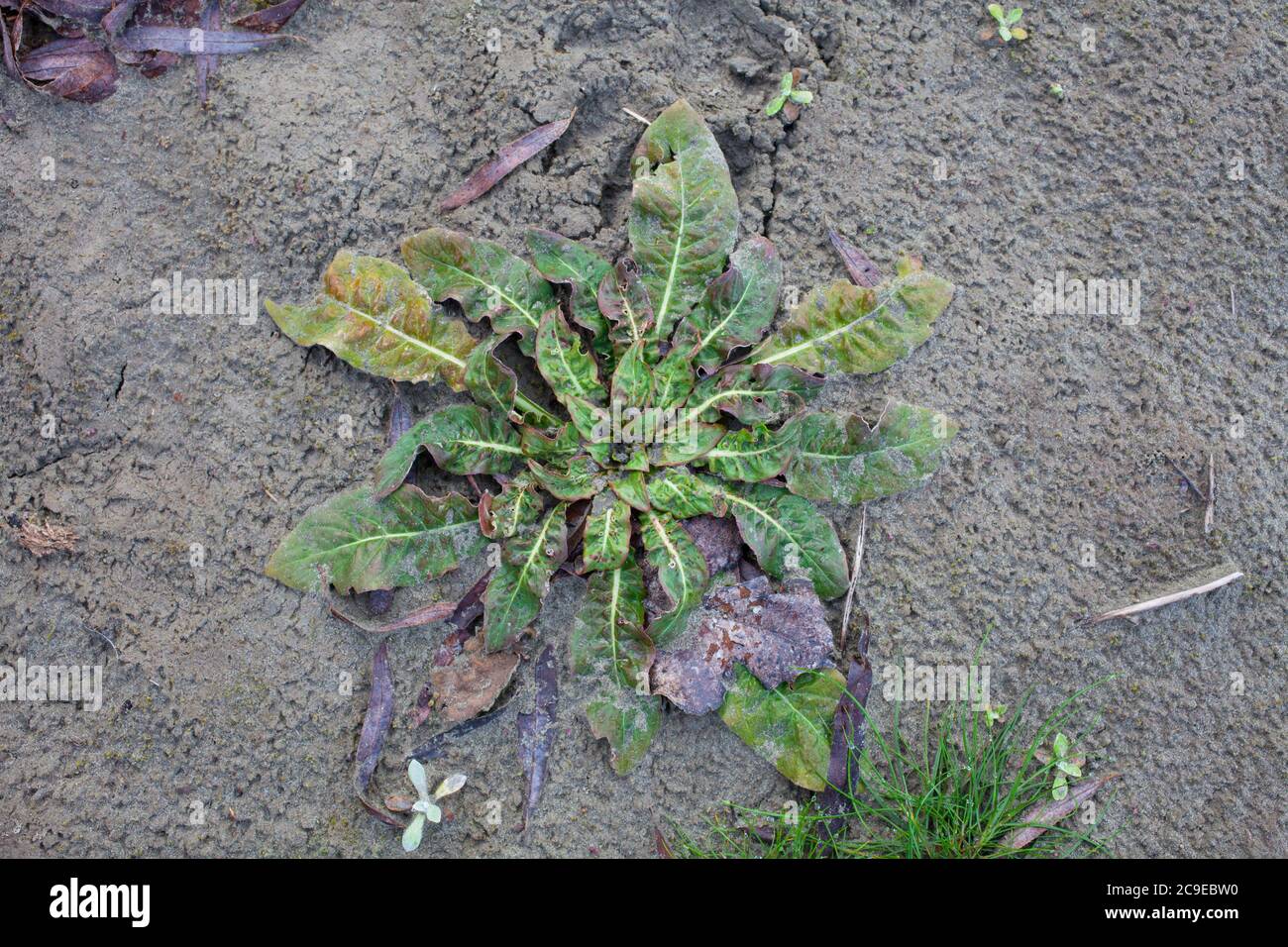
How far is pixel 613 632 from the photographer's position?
2.82m

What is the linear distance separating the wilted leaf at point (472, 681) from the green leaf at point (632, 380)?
33.3 inches

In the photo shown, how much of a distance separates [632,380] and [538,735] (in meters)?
1.11

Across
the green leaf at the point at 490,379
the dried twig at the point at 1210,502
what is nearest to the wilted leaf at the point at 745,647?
the green leaf at the point at 490,379

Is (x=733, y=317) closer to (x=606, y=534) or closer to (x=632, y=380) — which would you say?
(x=632, y=380)

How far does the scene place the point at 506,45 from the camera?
3.16 meters

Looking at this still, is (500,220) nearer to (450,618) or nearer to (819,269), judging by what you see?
(819,269)

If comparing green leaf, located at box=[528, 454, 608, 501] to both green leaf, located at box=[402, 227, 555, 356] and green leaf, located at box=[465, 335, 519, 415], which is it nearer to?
green leaf, located at box=[465, 335, 519, 415]

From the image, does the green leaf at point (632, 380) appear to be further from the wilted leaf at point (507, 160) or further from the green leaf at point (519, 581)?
the wilted leaf at point (507, 160)

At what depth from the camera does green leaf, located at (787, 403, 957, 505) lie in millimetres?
2904

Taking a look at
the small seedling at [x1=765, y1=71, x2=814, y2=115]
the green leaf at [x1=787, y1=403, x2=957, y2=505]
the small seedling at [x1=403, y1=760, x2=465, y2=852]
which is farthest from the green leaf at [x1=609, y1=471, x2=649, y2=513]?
the small seedling at [x1=765, y1=71, x2=814, y2=115]

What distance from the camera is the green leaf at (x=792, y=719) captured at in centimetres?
281

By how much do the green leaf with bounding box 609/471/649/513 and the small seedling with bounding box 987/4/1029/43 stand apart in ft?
6.30

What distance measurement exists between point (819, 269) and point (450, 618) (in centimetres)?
161

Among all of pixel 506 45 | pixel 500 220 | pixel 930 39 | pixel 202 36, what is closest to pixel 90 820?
pixel 500 220
